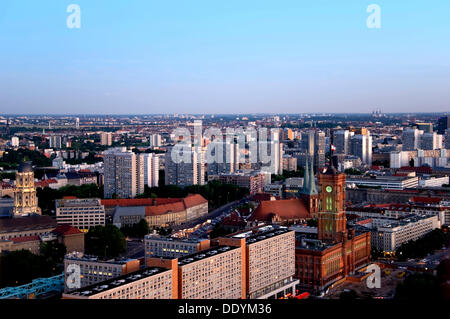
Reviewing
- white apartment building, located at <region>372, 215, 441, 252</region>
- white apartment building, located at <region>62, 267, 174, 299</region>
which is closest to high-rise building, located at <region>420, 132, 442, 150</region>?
white apartment building, located at <region>372, 215, 441, 252</region>

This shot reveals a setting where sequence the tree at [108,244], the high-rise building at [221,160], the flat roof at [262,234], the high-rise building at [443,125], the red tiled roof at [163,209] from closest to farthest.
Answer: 1. the flat roof at [262,234]
2. the tree at [108,244]
3. the red tiled roof at [163,209]
4. the high-rise building at [221,160]
5. the high-rise building at [443,125]

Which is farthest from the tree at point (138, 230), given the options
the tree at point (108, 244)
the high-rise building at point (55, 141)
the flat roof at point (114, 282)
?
the high-rise building at point (55, 141)

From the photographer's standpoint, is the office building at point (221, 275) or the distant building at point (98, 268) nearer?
the office building at point (221, 275)

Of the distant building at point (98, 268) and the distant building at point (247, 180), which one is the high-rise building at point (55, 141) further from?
the distant building at point (98, 268)

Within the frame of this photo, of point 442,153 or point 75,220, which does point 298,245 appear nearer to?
point 75,220
